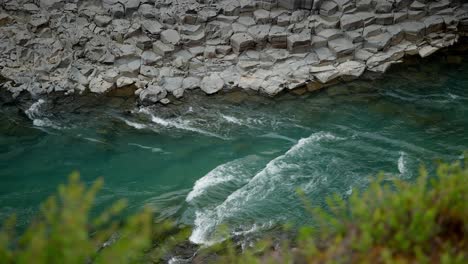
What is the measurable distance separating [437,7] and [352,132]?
635 cm

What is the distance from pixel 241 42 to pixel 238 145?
4.03m

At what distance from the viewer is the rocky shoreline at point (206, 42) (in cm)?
1561

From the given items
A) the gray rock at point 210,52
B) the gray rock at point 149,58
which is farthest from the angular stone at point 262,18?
the gray rock at point 149,58

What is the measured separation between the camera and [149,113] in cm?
1481

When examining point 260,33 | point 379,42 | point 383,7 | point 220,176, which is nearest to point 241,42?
point 260,33

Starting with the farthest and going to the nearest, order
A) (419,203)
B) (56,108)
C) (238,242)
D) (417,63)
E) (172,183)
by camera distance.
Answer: (417,63) → (56,108) → (172,183) → (238,242) → (419,203)

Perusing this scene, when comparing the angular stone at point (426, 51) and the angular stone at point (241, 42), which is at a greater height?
the angular stone at point (426, 51)

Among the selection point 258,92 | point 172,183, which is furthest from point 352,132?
point 172,183

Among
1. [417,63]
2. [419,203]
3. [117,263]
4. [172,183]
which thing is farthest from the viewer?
[417,63]

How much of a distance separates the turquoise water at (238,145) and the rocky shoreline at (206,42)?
1.94ft

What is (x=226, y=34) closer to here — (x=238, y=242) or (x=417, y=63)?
(x=417, y=63)

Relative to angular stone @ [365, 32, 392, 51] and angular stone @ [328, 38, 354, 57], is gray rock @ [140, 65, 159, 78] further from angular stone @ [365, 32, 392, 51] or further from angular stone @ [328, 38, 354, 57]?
angular stone @ [365, 32, 392, 51]

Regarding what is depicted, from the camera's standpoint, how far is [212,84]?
50.7 feet

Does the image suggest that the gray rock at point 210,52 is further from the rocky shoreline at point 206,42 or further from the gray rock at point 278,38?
the gray rock at point 278,38
